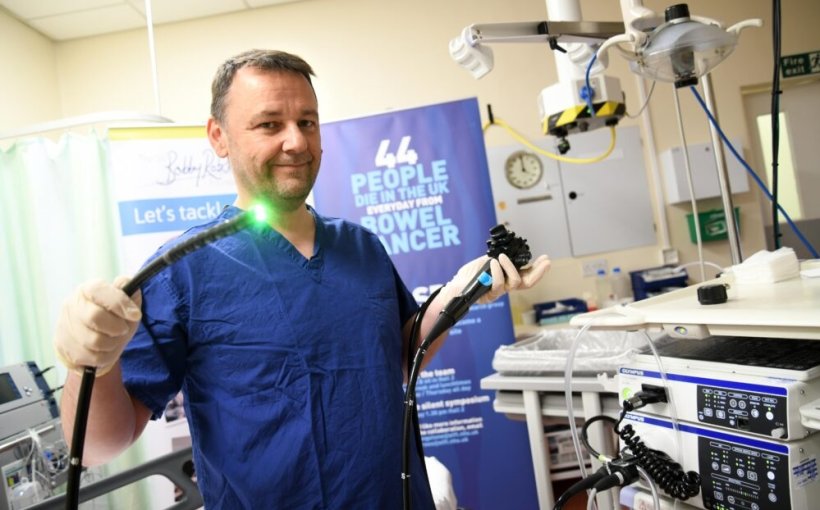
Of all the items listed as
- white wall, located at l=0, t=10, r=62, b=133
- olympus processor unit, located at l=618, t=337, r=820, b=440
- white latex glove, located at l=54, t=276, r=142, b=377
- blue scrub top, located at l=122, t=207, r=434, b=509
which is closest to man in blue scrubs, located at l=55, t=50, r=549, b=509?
blue scrub top, located at l=122, t=207, r=434, b=509

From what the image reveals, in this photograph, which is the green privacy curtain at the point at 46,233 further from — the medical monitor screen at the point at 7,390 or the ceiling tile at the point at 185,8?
the ceiling tile at the point at 185,8

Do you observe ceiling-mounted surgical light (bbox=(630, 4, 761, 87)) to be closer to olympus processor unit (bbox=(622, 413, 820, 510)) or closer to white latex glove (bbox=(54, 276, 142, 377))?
olympus processor unit (bbox=(622, 413, 820, 510))

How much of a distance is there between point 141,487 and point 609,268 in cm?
266

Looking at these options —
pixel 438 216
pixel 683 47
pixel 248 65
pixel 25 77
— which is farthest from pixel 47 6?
pixel 683 47

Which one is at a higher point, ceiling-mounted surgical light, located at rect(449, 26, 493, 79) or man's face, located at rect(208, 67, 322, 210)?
ceiling-mounted surgical light, located at rect(449, 26, 493, 79)

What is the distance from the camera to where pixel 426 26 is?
3232mm

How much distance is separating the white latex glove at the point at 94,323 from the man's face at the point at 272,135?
371 mm

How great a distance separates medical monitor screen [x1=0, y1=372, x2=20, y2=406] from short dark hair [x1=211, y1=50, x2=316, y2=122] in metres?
1.38

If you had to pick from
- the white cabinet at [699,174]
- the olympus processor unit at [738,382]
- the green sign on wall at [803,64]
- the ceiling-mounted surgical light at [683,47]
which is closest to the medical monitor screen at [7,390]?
the olympus processor unit at [738,382]

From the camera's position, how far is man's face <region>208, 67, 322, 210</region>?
0.94 meters

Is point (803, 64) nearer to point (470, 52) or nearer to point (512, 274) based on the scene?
point (470, 52)

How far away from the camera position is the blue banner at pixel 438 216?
244 cm

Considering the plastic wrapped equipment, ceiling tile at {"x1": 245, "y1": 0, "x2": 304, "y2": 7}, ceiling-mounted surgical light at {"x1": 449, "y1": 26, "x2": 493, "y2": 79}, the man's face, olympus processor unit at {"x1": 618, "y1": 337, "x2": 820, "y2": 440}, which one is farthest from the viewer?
ceiling tile at {"x1": 245, "y1": 0, "x2": 304, "y2": 7}

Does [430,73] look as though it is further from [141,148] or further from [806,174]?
[806,174]
